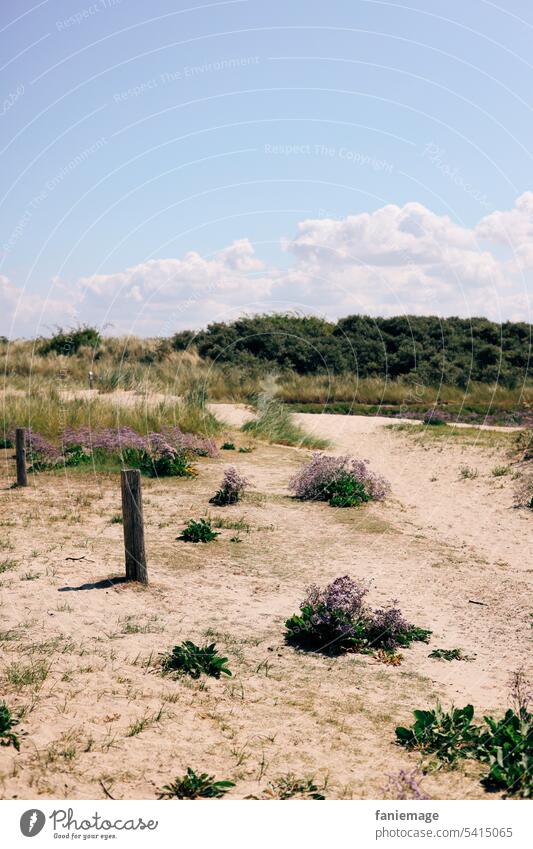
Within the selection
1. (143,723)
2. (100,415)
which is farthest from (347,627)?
(100,415)

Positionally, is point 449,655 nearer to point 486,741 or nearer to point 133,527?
point 486,741

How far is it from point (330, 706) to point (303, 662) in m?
0.82

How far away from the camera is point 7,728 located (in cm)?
455

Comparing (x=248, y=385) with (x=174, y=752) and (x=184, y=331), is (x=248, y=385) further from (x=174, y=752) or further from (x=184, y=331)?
(x=174, y=752)

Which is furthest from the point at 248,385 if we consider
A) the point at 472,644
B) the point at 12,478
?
the point at 472,644

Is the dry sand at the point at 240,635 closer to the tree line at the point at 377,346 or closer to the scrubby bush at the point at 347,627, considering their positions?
the scrubby bush at the point at 347,627

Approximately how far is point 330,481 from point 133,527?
5251 millimetres

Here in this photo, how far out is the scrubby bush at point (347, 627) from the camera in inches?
251

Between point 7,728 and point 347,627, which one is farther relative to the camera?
point 347,627

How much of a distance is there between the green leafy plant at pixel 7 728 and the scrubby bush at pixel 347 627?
2505 millimetres

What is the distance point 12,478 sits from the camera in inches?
535

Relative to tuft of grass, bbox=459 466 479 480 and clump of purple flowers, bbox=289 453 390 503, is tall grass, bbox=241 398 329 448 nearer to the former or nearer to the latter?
tuft of grass, bbox=459 466 479 480

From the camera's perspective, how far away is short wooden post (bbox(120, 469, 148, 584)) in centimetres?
765

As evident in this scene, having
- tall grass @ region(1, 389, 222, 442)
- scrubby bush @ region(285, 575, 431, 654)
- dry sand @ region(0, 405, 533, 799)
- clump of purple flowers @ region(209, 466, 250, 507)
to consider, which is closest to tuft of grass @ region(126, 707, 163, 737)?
dry sand @ region(0, 405, 533, 799)
